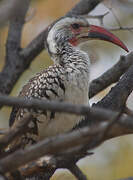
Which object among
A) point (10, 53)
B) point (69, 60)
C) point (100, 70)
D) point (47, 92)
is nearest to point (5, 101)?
point (47, 92)

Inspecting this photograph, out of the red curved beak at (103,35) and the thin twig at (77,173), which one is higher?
the red curved beak at (103,35)

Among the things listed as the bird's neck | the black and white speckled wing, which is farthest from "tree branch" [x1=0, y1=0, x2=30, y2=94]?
A: the black and white speckled wing

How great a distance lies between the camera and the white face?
16.2ft

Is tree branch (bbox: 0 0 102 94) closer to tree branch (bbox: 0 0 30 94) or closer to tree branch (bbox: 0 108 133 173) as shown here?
tree branch (bbox: 0 0 30 94)

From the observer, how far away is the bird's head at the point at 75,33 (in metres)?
4.98

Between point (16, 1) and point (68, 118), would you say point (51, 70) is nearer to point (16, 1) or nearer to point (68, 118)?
point (68, 118)

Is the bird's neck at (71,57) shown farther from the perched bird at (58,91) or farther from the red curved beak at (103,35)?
the red curved beak at (103,35)

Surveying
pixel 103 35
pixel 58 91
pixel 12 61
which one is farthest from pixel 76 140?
pixel 12 61

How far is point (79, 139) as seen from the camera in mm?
2658

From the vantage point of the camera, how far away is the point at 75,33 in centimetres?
512

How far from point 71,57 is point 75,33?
22.1 inches

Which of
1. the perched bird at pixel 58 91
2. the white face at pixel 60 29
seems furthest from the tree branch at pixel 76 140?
the white face at pixel 60 29

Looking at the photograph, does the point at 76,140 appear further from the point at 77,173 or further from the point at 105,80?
the point at 105,80

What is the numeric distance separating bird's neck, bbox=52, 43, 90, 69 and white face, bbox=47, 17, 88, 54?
0.11 m
